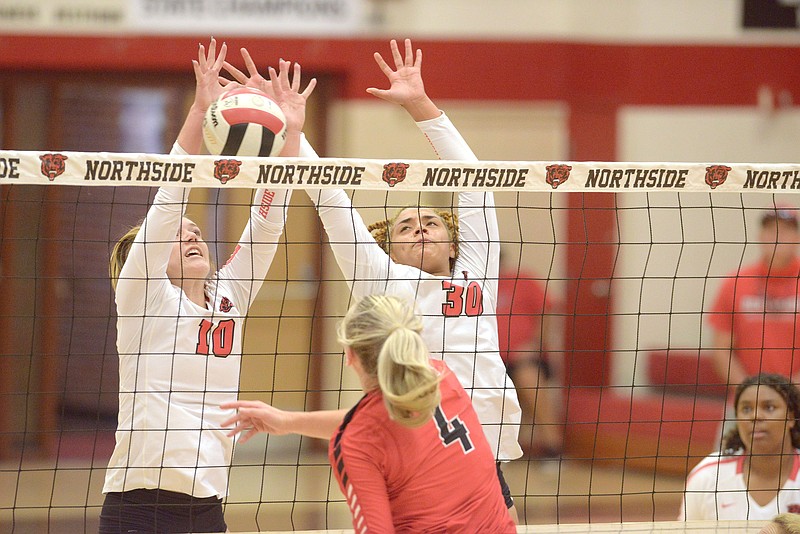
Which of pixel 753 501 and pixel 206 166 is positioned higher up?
pixel 206 166

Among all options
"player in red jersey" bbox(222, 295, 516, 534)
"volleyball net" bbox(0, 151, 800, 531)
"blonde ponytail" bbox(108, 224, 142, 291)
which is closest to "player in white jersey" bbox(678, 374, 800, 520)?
"player in red jersey" bbox(222, 295, 516, 534)

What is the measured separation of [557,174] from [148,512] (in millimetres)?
1843

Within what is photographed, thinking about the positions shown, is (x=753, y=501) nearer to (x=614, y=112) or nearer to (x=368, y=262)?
(x=368, y=262)

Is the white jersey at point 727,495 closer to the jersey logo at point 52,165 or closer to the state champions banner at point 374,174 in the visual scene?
the state champions banner at point 374,174

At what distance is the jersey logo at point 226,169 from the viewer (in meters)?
3.39

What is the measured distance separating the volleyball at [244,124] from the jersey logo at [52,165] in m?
0.50

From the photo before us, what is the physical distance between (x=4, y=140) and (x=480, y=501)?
21.9 feet

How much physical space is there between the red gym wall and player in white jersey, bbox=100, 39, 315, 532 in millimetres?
4762

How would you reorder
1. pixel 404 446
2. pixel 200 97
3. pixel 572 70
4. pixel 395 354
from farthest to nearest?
pixel 572 70 < pixel 200 97 < pixel 404 446 < pixel 395 354

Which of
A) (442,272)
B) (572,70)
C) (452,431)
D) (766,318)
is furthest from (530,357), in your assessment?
(452,431)

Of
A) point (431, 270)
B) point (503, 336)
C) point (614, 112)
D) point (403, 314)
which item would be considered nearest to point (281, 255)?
point (503, 336)

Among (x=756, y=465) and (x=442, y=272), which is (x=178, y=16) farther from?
(x=756, y=465)

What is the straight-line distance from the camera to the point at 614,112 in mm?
8211

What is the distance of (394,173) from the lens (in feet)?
11.6
